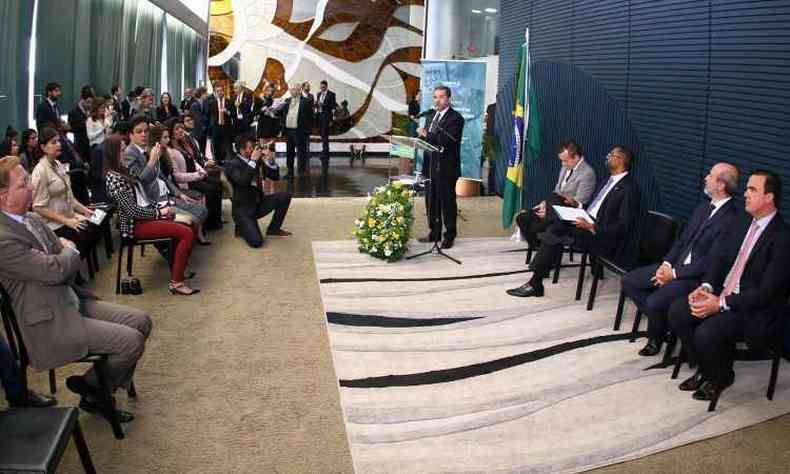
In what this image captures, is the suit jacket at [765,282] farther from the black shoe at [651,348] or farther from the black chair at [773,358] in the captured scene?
the black shoe at [651,348]

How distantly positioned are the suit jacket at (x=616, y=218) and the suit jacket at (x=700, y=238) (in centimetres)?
96

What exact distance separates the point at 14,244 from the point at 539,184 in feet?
23.1

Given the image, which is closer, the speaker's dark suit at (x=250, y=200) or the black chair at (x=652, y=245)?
the black chair at (x=652, y=245)

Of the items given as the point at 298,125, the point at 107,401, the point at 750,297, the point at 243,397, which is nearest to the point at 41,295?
the point at 107,401

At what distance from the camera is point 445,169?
824 centimetres

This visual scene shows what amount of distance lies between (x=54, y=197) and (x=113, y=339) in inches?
106

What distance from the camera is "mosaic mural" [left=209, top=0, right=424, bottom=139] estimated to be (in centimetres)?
1817

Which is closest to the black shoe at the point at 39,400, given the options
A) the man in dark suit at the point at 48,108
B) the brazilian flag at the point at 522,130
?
the man in dark suit at the point at 48,108

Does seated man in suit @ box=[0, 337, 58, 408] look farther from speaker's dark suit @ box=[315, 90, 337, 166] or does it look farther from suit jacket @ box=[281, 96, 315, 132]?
speaker's dark suit @ box=[315, 90, 337, 166]

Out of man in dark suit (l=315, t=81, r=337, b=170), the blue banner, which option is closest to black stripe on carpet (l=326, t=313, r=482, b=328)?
the blue banner

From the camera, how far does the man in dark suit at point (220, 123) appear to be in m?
14.7

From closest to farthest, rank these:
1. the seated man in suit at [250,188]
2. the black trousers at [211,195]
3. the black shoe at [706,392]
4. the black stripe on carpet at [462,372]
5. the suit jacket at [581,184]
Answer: the black shoe at [706,392] < the black stripe on carpet at [462,372] < the suit jacket at [581,184] < the seated man in suit at [250,188] < the black trousers at [211,195]

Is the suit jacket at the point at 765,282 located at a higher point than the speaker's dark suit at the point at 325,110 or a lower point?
lower

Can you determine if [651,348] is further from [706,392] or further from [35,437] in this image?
[35,437]
